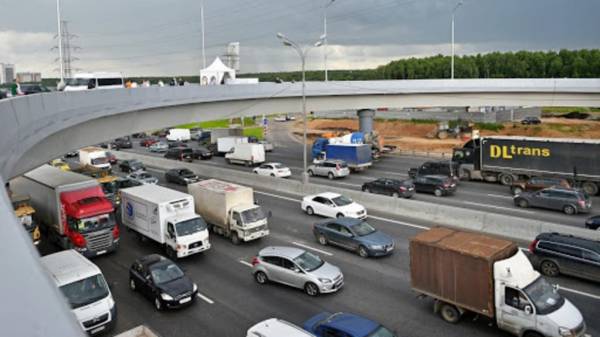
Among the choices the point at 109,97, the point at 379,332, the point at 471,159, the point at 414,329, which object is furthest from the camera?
the point at 471,159

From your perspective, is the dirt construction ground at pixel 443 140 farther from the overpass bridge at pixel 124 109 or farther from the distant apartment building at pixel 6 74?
the distant apartment building at pixel 6 74

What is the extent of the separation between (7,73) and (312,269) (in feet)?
90.2

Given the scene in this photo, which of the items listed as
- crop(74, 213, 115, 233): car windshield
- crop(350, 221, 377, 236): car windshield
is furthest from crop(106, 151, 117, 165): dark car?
crop(350, 221, 377, 236): car windshield

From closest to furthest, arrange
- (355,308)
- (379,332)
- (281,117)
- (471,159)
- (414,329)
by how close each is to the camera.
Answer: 1. (379,332)
2. (414,329)
3. (355,308)
4. (471,159)
5. (281,117)

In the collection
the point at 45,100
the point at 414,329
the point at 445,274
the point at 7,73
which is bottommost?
the point at 414,329

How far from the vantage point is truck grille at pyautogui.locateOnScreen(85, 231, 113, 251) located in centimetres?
2112

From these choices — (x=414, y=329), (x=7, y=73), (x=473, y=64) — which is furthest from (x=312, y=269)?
(x=473, y=64)

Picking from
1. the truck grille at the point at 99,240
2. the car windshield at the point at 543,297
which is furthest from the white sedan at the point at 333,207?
the car windshield at the point at 543,297

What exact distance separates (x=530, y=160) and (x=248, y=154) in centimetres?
2473

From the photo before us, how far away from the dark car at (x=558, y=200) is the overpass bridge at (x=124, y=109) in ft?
67.1

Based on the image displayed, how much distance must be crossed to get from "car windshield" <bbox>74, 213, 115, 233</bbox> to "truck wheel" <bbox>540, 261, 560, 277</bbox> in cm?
1750

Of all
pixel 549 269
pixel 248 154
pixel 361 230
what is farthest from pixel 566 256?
pixel 248 154

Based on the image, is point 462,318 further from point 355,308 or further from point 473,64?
point 473,64

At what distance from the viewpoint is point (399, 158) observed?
50656 millimetres
